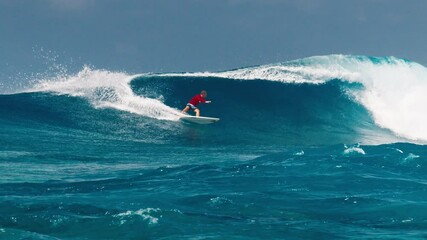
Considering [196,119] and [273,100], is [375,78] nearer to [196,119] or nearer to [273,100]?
[273,100]

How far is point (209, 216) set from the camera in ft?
27.8

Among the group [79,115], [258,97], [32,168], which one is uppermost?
[258,97]

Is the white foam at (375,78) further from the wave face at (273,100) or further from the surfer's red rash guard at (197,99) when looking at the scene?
the surfer's red rash guard at (197,99)

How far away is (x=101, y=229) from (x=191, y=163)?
6773 millimetres

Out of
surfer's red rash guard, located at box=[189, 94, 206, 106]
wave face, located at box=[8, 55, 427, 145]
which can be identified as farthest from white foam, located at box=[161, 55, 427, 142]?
surfer's red rash guard, located at box=[189, 94, 206, 106]

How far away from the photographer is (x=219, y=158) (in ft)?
50.8

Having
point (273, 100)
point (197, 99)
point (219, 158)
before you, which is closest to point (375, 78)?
point (273, 100)

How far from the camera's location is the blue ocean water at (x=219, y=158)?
8.09 m

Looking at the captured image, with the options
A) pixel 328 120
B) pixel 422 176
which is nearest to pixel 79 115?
pixel 328 120

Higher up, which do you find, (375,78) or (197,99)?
(375,78)

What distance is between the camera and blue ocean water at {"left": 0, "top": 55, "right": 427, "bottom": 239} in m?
8.09

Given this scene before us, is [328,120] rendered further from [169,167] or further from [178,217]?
[178,217]

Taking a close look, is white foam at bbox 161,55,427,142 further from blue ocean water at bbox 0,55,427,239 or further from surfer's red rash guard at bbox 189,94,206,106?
surfer's red rash guard at bbox 189,94,206,106

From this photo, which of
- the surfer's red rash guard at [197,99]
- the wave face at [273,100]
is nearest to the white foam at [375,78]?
the wave face at [273,100]
